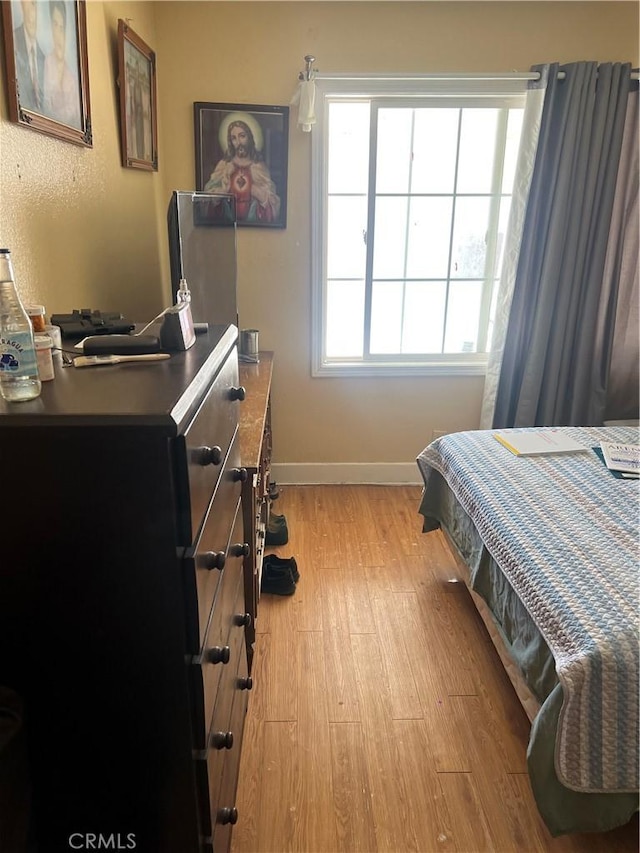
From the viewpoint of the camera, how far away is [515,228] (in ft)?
9.34

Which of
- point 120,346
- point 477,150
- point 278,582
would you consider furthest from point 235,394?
point 477,150

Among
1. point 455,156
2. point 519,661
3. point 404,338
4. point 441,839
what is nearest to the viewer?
point 441,839

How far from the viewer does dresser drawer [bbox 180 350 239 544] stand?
0.83m

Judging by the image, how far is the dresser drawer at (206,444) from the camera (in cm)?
83

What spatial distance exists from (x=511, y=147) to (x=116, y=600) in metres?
2.96

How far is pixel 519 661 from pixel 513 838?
414 millimetres

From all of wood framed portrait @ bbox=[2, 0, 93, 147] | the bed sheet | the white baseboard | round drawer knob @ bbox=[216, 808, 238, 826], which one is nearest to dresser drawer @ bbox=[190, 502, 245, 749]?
round drawer knob @ bbox=[216, 808, 238, 826]

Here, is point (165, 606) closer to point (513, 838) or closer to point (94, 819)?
point (94, 819)

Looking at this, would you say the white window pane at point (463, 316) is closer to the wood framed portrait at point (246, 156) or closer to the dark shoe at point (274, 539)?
the wood framed portrait at point (246, 156)

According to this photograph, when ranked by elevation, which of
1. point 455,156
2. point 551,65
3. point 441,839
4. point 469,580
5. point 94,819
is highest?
point 551,65

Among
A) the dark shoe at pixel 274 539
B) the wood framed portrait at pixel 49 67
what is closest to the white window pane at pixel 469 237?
the dark shoe at pixel 274 539

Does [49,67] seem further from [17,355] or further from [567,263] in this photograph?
[567,263]

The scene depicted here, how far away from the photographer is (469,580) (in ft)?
6.68

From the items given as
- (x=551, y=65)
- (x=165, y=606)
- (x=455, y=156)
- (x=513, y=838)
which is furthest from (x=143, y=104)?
(x=513, y=838)
